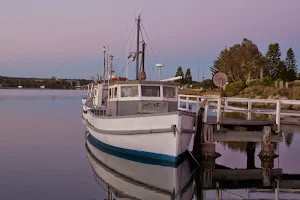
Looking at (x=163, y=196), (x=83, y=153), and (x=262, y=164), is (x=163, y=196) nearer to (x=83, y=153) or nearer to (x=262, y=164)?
(x=262, y=164)

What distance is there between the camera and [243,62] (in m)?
78.4

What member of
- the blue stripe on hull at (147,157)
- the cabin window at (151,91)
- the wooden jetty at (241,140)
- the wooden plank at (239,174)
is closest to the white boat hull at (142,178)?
the blue stripe on hull at (147,157)

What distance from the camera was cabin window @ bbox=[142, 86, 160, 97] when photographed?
18.4m

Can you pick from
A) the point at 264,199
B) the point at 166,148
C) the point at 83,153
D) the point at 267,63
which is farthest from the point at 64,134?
the point at 267,63

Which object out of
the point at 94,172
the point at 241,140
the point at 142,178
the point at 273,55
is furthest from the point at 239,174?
the point at 273,55

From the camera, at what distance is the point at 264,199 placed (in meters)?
12.6

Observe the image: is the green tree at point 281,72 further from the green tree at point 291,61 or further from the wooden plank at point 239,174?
the wooden plank at point 239,174

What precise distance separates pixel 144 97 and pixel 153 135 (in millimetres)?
2922

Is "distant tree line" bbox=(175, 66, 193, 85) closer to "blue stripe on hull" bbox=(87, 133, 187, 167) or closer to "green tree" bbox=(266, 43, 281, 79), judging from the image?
"green tree" bbox=(266, 43, 281, 79)

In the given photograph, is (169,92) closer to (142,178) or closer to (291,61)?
(142,178)

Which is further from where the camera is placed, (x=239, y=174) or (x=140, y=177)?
(x=239, y=174)

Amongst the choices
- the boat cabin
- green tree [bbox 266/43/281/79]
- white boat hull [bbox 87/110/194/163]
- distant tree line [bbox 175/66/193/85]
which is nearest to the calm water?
white boat hull [bbox 87/110/194/163]

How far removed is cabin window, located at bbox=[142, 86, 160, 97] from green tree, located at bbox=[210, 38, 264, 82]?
59.5 meters

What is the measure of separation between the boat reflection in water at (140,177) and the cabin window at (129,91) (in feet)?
8.43
